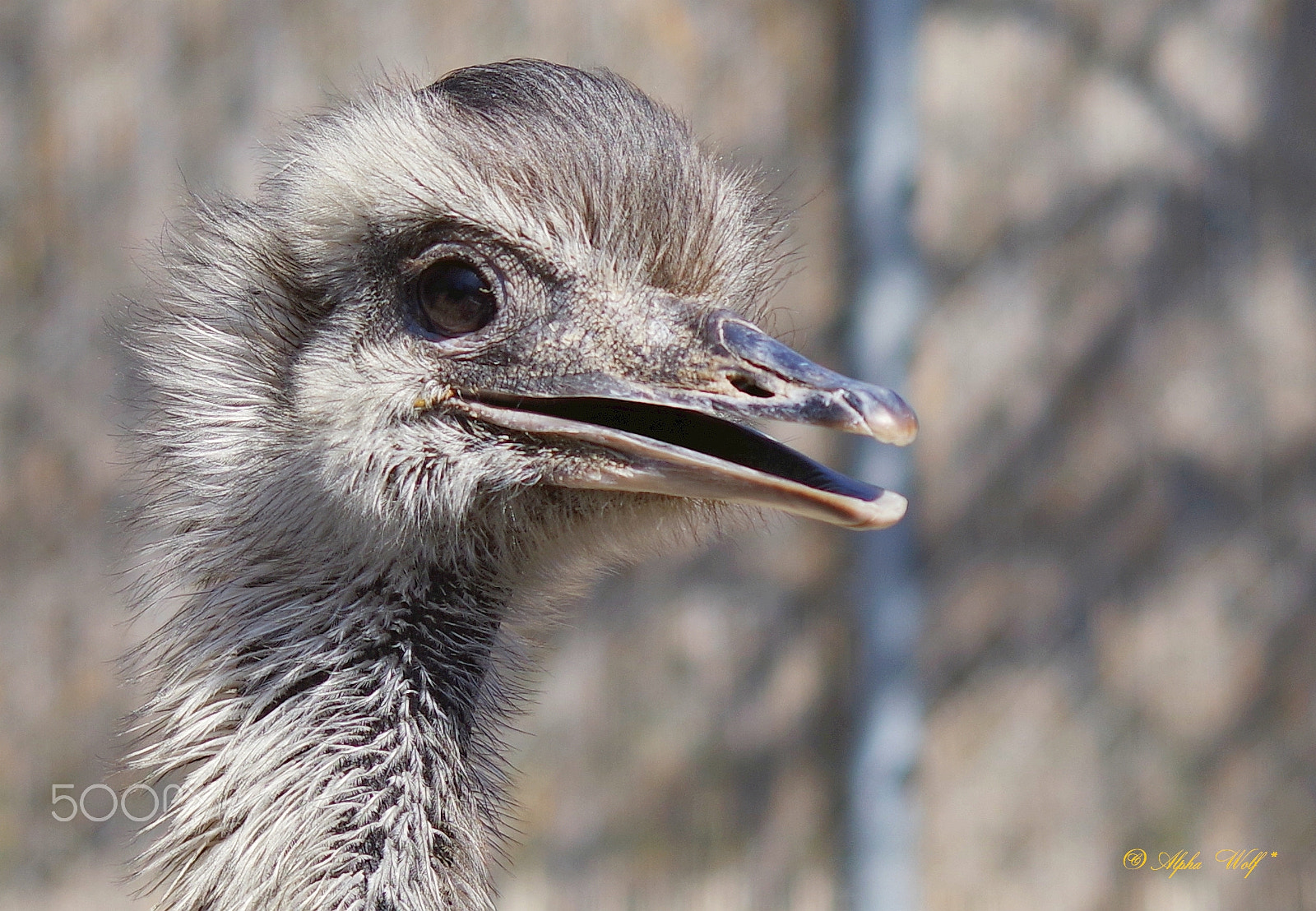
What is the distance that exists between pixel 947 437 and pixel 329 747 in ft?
5.14

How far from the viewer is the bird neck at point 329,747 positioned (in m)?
1.34

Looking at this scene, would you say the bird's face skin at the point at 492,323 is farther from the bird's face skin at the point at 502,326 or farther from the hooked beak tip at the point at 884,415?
the hooked beak tip at the point at 884,415

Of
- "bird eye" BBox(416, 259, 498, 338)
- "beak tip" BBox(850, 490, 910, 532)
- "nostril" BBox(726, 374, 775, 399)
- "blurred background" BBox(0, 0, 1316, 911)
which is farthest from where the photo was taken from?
"blurred background" BBox(0, 0, 1316, 911)

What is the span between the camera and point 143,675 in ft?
5.32

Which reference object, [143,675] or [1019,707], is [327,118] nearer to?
[143,675]

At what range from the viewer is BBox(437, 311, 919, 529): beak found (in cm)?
128

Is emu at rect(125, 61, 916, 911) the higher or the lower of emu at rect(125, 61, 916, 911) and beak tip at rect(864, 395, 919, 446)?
the lower

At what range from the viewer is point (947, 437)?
8.48ft

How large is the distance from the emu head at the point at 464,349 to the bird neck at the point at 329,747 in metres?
0.08

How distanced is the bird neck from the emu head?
0.27 ft

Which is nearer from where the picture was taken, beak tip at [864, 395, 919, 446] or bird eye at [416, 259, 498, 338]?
beak tip at [864, 395, 919, 446]
